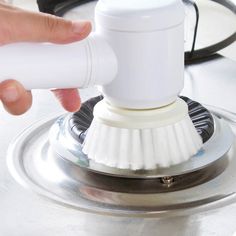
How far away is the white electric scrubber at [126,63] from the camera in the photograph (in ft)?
1.47

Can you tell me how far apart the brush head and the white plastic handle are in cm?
5

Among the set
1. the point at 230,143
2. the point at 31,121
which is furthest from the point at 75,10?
the point at 230,143

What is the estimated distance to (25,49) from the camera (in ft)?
1.47

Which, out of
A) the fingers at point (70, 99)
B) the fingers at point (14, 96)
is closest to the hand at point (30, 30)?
the fingers at point (14, 96)

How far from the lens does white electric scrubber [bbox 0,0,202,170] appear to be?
1.47 ft

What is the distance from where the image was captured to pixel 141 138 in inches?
20.1

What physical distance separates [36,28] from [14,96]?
0.06m

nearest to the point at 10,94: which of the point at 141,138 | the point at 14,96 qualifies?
the point at 14,96

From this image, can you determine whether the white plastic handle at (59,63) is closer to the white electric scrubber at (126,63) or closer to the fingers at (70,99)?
the white electric scrubber at (126,63)

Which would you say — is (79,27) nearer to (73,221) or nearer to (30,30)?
(30,30)

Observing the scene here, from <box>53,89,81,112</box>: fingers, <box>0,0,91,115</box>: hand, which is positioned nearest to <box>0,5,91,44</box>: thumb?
<box>0,0,91,115</box>: hand

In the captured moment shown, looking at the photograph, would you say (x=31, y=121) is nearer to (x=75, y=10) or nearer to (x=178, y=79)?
(x=178, y=79)

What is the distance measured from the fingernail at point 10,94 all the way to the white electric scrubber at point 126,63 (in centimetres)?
1

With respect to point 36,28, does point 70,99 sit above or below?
below
